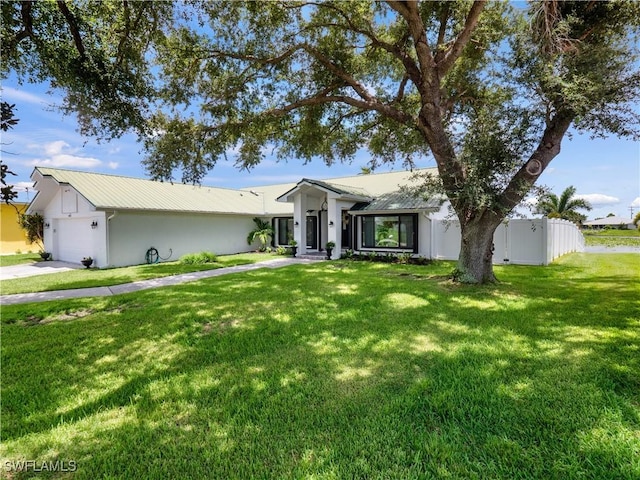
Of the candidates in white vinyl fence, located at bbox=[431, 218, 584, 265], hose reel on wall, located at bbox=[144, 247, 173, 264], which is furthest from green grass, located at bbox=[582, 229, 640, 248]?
hose reel on wall, located at bbox=[144, 247, 173, 264]

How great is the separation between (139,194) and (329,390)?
1766 centimetres

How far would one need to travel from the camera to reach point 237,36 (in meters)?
10.2

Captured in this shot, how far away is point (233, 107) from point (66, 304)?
24.7 ft

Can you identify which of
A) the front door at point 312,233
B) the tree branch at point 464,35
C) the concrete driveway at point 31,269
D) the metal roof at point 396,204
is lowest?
the concrete driveway at point 31,269

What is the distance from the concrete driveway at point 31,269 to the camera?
1362cm

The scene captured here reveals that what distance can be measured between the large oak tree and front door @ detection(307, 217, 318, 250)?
A: 26.7 ft

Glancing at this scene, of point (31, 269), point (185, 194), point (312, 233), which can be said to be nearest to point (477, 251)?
point (312, 233)

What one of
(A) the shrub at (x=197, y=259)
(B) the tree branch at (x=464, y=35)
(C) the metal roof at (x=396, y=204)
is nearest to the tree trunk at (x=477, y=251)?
(B) the tree branch at (x=464, y=35)

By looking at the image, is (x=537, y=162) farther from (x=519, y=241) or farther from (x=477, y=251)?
(x=519, y=241)

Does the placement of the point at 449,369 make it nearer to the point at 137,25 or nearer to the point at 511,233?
the point at 137,25

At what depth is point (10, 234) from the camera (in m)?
22.7

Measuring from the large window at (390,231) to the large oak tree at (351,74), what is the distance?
5.00 m

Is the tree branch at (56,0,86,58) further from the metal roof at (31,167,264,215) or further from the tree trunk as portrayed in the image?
the tree trunk

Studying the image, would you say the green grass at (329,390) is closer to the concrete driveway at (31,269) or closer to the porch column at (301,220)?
the concrete driveway at (31,269)
